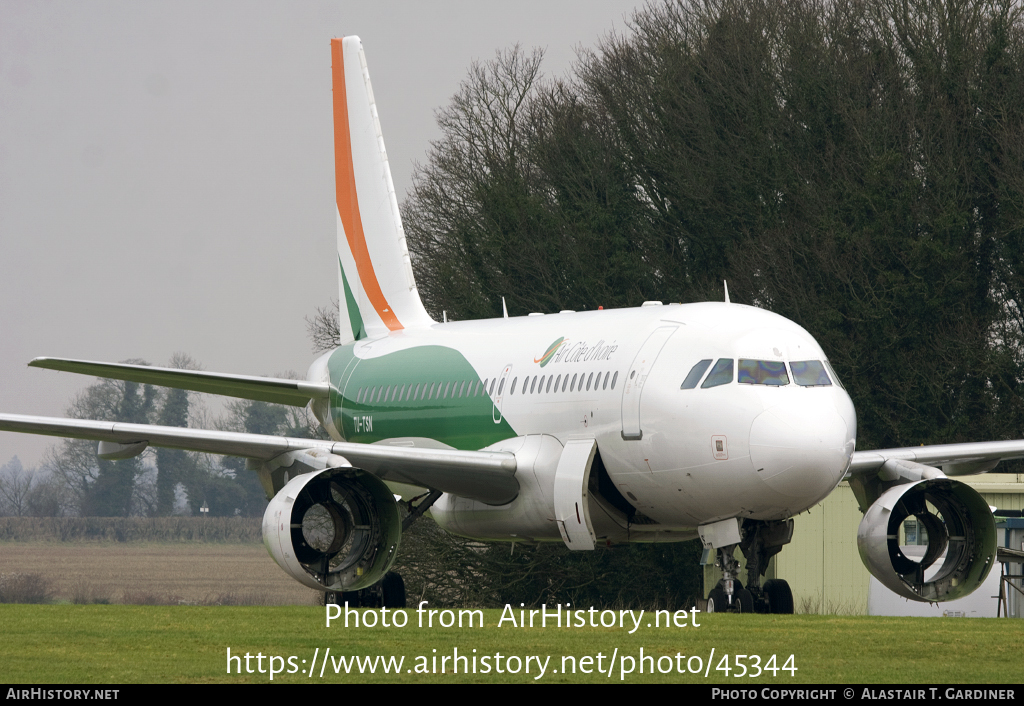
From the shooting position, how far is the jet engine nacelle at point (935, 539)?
19172 millimetres

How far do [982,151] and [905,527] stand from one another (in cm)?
1180

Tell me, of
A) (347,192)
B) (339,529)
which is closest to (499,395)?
(339,529)

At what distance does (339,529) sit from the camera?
2002cm

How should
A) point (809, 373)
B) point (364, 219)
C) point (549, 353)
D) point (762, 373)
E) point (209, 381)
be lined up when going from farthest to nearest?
point (364, 219) < point (209, 381) < point (549, 353) < point (809, 373) < point (762, 373)

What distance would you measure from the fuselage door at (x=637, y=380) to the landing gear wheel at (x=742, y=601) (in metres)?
2.18

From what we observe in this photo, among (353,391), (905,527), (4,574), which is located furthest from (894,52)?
(4,574)

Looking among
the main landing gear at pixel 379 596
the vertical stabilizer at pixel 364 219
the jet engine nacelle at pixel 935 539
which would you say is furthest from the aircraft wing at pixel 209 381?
the jet engine nacelle at pixel 935 539

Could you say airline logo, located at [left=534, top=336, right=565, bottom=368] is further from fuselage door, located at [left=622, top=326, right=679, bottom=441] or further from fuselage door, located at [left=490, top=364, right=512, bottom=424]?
fuselage door, located at [left=622, top=326, right=679, bottom=441]

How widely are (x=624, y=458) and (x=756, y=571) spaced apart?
2.15 metres

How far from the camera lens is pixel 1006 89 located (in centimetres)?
3659

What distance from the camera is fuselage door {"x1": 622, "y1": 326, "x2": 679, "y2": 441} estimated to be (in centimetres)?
1952

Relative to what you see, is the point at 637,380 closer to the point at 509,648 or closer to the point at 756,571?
the point at 756,571

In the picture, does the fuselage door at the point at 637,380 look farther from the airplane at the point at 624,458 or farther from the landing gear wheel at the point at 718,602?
the landing gear wheel at the point at 718,602

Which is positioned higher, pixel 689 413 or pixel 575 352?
pixel 575 352
